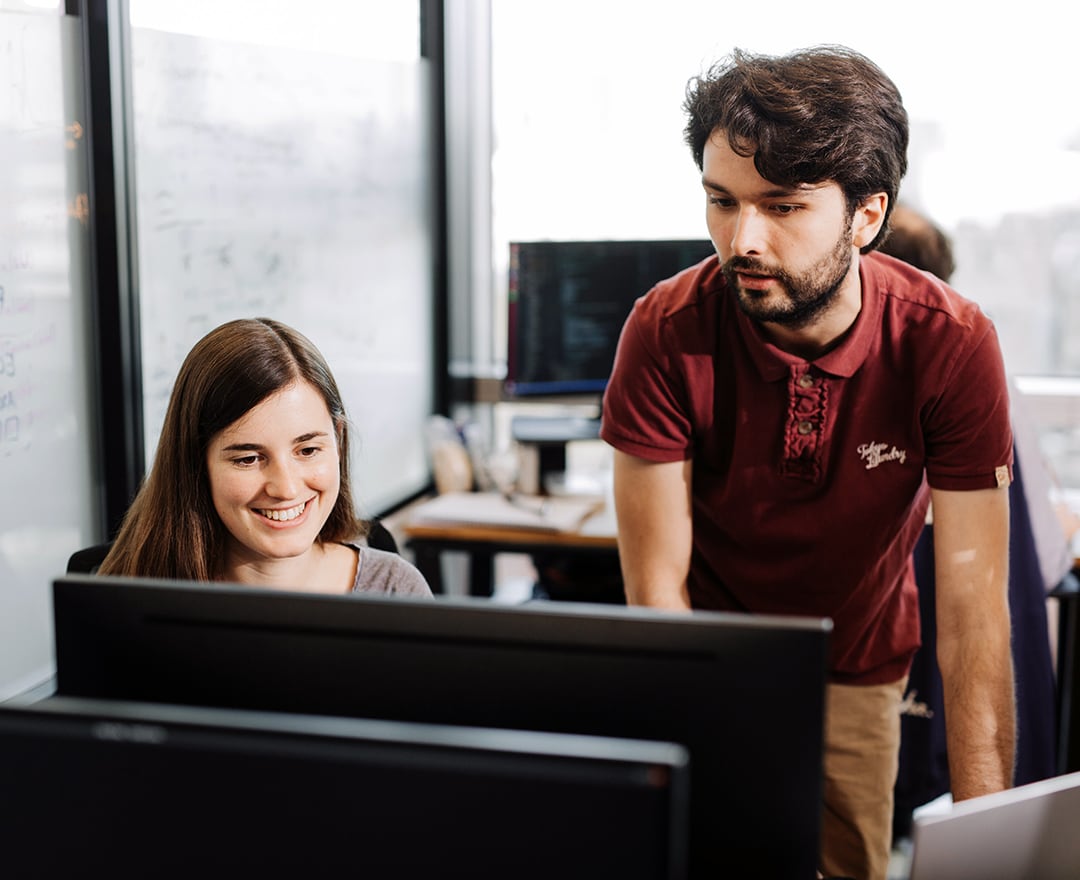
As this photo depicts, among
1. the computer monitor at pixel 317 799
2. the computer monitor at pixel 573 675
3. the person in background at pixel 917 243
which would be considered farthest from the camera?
the person in background at pixel 917 243

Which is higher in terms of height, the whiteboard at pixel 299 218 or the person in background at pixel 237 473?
the whiteboard at pixel 299 218

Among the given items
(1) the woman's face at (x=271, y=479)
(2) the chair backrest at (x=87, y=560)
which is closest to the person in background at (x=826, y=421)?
(1) the woman's face at (x=271, y=479)

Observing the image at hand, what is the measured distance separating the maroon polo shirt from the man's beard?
3.2 inches

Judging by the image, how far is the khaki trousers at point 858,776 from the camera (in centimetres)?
173

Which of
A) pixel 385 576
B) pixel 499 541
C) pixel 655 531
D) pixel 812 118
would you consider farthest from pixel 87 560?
pixel 499 541

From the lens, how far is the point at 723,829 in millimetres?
779

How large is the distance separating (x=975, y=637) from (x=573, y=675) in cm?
84

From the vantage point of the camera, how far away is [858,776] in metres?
1.75

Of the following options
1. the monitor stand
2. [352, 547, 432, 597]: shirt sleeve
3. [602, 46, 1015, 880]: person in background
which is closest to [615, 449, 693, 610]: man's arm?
[602, 46, 1015, 880]: person in background

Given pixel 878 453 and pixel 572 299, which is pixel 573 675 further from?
pixel 572 299

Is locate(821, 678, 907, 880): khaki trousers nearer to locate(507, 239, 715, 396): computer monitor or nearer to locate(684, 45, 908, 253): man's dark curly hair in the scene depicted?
locate(684, 45, 908, 253): man's dark curly hair

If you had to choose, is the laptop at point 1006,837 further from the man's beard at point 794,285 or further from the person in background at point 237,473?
the person in background at point 237,473

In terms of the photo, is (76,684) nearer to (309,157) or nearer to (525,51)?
(309,157)

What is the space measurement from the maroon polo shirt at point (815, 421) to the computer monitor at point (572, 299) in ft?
4.22
